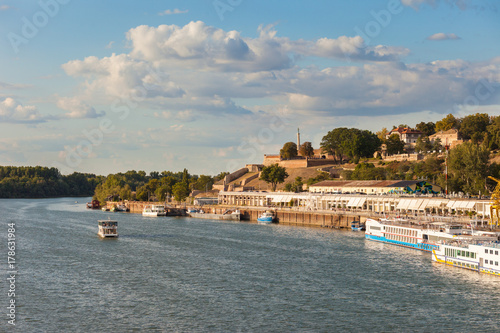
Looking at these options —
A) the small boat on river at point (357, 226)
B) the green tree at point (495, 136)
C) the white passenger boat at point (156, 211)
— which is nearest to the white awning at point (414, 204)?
the small boat on river at point (357, 226)

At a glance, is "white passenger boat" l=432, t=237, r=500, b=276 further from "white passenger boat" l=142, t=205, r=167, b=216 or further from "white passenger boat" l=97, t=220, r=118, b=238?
"white passenger boat" l=142, t=205, r=167, b=216

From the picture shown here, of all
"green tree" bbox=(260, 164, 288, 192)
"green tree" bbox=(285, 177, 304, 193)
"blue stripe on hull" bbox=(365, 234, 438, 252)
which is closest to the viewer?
"blue stripe on hull" bbox=(365, 234, 438, 252)

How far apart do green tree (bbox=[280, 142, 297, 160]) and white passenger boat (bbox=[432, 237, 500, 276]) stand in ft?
440

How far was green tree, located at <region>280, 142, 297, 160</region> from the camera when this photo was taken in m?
193

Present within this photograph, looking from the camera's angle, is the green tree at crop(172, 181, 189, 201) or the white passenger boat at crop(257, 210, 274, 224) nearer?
the white passenger boat at crop(257, 210, 274, 224)

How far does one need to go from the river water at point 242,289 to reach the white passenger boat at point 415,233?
6.88ft

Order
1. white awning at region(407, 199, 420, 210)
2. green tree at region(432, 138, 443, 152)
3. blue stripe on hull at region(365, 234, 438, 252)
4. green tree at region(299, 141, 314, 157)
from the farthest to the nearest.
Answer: green tree at region(299, 141, 314, 157), green tree at region(432, 138, 443, 152), white awning at region(407, 199, 420, 210), blue stripe on hull at region(365, 234, 438, 252)

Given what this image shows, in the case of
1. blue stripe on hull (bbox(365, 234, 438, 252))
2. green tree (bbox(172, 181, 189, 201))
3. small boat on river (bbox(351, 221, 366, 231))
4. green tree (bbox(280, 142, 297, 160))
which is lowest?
blue stripe on hull (bbox(365, 234, 438, 252))

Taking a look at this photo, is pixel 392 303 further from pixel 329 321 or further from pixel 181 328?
→ pixel 181 328

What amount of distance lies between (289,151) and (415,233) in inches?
4907

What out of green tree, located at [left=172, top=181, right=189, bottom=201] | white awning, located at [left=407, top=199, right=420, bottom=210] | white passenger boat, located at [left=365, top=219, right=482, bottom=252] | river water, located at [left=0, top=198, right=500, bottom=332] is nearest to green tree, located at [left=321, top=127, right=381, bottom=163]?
green tree, located at [left=172, top=181, right=189, bottom=201]

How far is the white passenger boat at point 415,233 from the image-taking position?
64.4m

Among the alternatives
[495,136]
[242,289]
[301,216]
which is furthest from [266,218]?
[242,289]

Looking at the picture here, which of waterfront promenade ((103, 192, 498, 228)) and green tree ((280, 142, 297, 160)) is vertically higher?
green tree ((280, 142, 297, 160))
